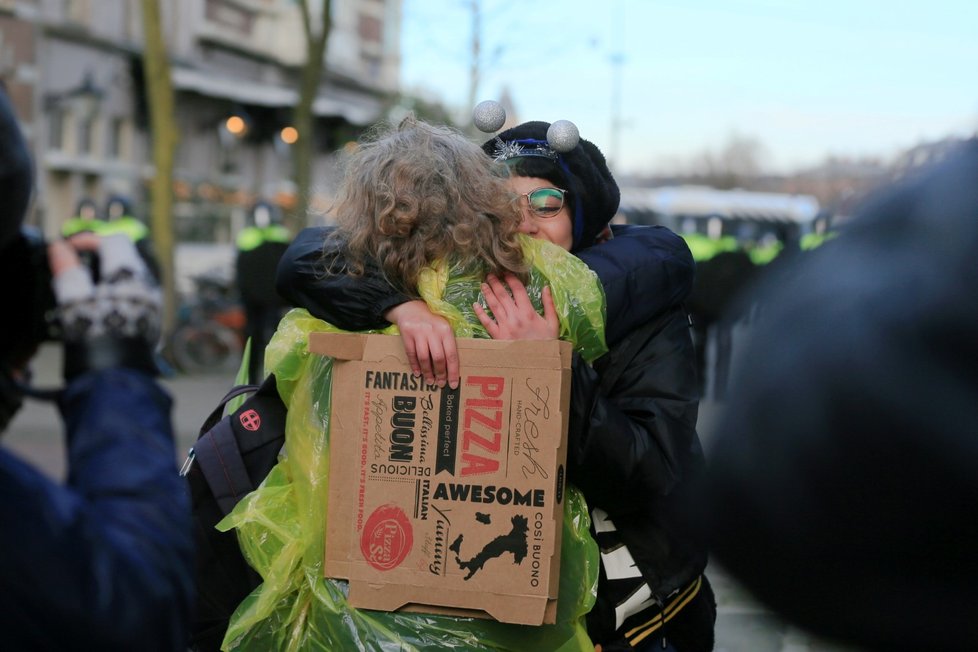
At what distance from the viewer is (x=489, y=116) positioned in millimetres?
2438

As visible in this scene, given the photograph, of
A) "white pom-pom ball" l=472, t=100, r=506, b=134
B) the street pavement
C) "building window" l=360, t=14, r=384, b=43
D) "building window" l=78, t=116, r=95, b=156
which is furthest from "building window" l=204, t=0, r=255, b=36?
"white pom-pom ball" l=472, t=100, r=506, b=134

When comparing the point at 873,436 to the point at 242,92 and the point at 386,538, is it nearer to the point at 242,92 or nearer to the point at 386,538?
the point at 386,538

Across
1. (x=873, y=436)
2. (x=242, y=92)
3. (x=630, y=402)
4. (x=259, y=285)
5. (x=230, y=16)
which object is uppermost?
(x=230, y=16)

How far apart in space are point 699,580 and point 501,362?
0.67 m

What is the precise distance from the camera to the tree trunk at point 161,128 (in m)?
12.3

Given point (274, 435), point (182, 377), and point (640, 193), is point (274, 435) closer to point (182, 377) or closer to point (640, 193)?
point (182, 377)

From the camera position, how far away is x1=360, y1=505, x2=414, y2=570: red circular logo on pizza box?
1.99 meters

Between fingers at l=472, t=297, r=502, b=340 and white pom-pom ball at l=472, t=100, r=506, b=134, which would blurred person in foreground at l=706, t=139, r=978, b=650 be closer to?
fingers at l=472, t=297, r=502, b=340

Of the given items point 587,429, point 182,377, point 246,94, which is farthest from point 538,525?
point 246,94

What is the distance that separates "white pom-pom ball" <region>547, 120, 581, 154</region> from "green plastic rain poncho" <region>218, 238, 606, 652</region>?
0.23m

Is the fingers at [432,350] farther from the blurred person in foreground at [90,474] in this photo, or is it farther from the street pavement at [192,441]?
the blurred person in foreground at [90,474]

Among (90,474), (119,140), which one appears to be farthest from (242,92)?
(90,474)

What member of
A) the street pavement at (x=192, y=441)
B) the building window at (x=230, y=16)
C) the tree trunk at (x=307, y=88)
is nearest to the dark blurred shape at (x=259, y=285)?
the street pavement at (x=192, y=441)

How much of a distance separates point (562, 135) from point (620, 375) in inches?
18.2
